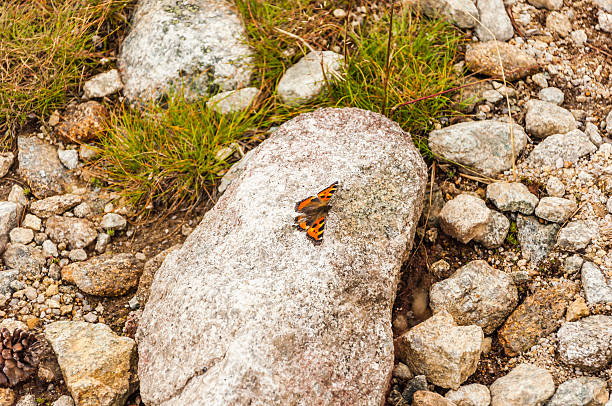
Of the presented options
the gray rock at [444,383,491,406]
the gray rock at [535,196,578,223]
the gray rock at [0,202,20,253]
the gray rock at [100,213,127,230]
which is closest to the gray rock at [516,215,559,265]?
the gray rock at [535,196,578,223]

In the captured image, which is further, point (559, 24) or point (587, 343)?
point (559, 24)

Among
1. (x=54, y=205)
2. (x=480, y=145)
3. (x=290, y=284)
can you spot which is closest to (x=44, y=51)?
(x=54, y=205)

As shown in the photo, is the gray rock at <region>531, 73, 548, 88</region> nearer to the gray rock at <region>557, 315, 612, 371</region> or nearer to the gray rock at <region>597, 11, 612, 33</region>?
the gray rock at <region>597, 11, 612, 33</region>

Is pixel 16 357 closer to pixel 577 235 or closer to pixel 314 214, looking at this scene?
pixel 314 214

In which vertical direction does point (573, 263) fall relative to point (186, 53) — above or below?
below

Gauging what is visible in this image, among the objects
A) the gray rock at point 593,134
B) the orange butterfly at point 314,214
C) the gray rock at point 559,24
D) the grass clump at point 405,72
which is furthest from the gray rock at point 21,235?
the gray rock at point 559,24

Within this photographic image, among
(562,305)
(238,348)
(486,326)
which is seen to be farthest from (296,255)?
(562,305)

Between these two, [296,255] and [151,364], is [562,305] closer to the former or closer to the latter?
[296,255]
